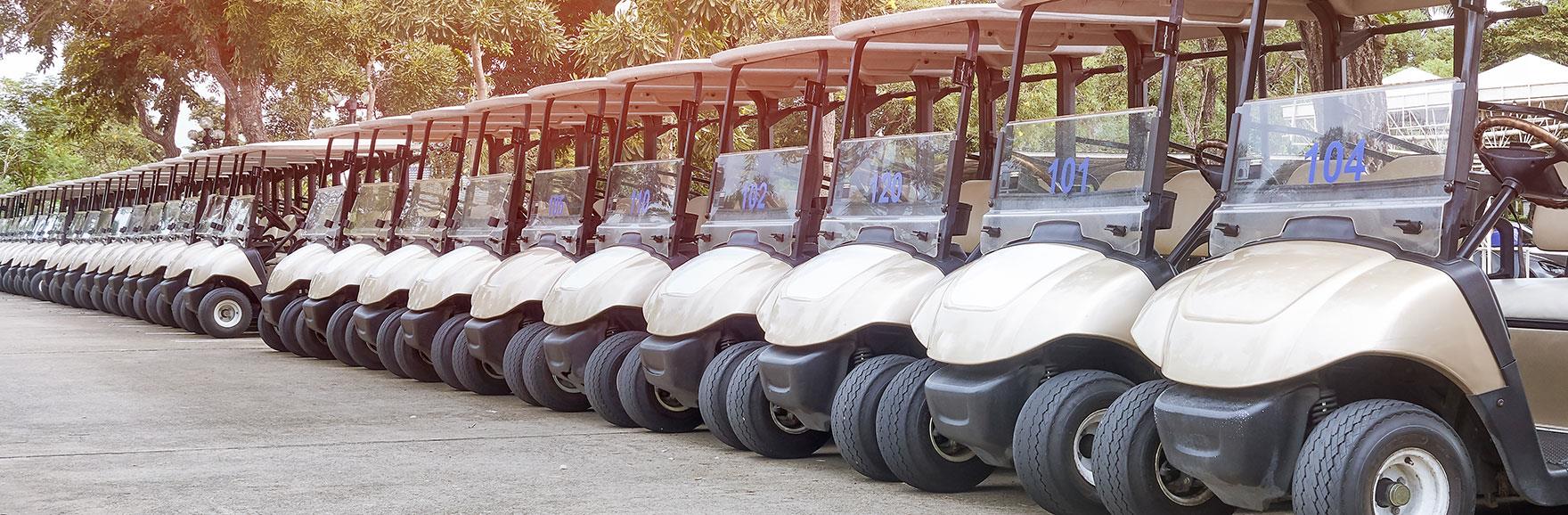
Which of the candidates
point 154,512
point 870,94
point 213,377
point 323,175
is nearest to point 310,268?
point 213,377

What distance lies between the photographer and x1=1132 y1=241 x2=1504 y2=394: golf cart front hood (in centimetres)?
425

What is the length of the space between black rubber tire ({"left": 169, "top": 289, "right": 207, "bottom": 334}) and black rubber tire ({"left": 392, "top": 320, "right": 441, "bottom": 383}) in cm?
585

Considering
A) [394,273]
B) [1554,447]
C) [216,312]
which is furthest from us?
[216,312]

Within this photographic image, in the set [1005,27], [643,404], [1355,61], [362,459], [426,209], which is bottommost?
[362,459]

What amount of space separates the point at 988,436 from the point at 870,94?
3.82 meters

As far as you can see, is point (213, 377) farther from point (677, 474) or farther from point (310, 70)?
point (310, 70)

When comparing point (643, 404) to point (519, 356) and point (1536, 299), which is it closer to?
point (519, 356)

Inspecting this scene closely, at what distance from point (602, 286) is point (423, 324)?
2.18m

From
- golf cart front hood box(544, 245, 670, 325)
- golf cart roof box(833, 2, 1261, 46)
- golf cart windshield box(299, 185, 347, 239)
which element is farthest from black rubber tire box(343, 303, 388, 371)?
golf cart roof box(833, 2, 1261, 46)

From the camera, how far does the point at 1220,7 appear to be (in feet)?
20.5

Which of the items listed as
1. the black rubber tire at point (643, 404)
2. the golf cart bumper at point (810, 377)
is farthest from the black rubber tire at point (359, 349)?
the golf cart bumper at point (810, 377)

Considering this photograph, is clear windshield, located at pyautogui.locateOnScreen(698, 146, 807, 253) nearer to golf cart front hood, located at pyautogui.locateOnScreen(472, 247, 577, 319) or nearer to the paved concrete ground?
golf cart front hood, located at pyautogui.locateOnScreen(472, 247, 577, 319)

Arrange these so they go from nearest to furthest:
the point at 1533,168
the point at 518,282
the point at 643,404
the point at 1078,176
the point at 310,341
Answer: the point at 1533,168 → the point at 1078,176 → the point at 643,404 → the point at 518,282 → the point at 310,341

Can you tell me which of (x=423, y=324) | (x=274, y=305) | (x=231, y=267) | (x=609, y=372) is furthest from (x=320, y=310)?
(x=609, y=372)
